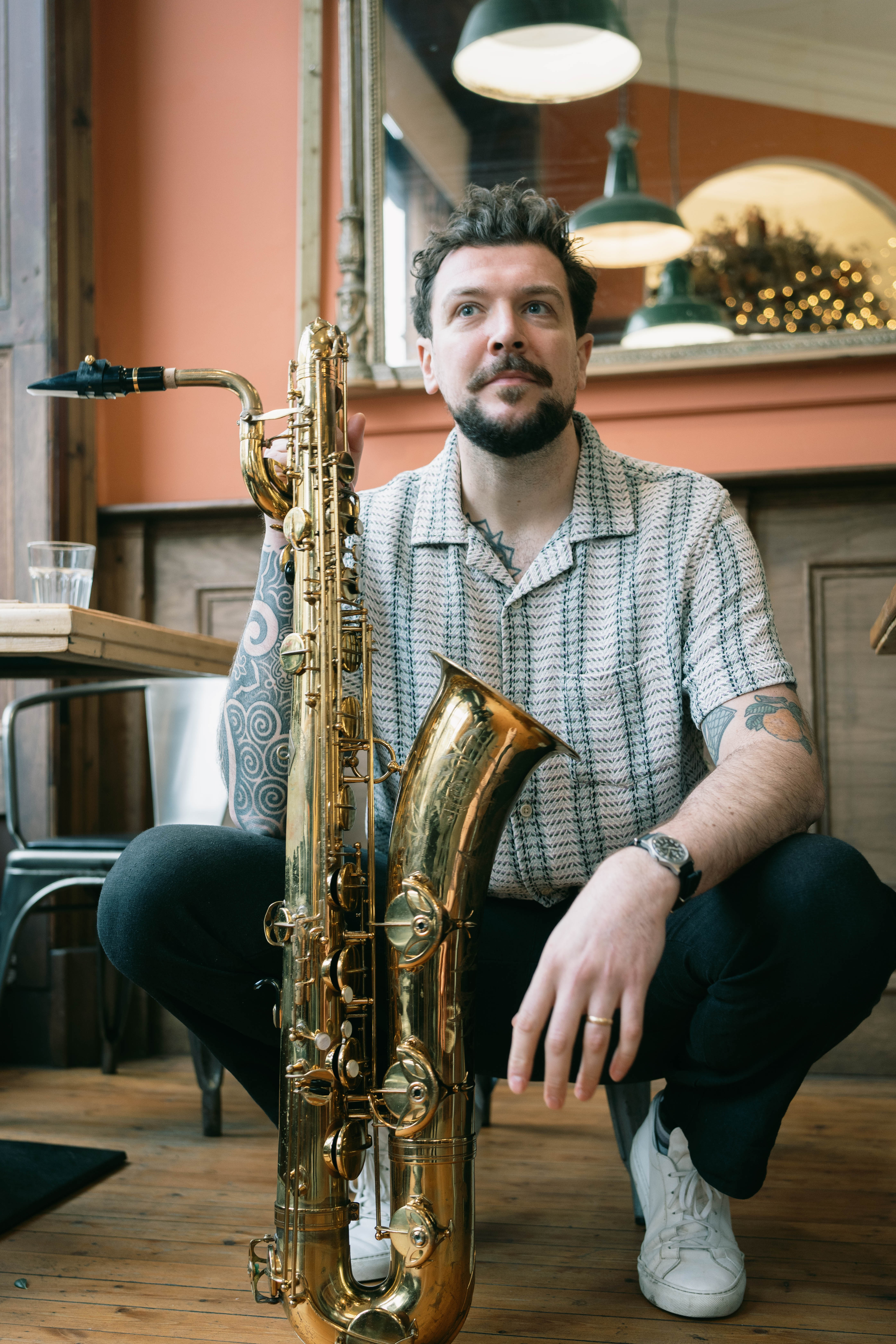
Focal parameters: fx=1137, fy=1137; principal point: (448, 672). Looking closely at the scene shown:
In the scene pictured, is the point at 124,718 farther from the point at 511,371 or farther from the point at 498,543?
the point at 511,371

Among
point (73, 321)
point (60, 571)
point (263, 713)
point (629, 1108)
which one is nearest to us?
point (263, 713)

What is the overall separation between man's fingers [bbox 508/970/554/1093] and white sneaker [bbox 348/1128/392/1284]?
399 mm

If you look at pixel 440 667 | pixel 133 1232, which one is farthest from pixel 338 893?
pixel 133 1232

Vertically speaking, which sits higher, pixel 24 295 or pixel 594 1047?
pixel 24 295

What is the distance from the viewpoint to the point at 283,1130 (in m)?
1.33

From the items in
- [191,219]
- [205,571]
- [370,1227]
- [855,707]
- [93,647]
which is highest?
[191,219]

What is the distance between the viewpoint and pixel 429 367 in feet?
6.52

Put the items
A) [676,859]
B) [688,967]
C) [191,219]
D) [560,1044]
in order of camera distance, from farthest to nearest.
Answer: [191,219]
[688,967]
[676,859]
[560,1044]

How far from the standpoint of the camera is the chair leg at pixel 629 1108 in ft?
5.99

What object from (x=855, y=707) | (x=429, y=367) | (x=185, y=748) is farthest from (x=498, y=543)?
(x=855, y=707)

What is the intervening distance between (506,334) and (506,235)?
22 centimetres

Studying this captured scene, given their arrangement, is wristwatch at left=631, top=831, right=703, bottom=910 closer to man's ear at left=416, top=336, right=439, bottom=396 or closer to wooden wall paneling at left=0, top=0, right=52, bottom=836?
man's ear at left=416, top=336, right=439, bottom=396

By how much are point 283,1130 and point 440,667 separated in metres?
0.66

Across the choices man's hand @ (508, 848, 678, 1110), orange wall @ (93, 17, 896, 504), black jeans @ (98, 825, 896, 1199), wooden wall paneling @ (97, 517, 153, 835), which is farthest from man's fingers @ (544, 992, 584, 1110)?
wooden wall paneling @ (97, 517, 153, 835)
